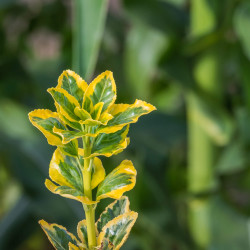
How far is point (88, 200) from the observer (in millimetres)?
122

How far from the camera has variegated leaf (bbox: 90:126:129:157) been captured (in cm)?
12

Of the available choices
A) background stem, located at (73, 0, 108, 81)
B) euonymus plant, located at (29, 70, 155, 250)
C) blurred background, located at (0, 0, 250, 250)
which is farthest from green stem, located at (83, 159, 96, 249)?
blurred background, located at (0, 0, 250, 250)

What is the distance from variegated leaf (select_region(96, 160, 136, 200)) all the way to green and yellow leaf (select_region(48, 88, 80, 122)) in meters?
0.02

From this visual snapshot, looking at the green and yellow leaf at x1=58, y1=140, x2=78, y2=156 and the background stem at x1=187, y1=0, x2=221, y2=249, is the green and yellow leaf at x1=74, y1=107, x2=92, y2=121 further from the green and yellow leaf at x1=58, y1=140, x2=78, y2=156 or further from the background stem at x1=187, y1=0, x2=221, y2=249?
the background stem at x1=187, y1=0, x2=221, y2=249

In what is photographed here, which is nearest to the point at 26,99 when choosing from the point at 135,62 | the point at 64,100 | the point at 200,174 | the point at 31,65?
the point at 31,65

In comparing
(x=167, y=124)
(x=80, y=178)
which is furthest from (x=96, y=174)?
(x=167, y=124)

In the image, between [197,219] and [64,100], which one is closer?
[64,100]

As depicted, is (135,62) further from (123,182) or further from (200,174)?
(123,182)

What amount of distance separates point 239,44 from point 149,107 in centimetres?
40

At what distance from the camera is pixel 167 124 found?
2.05 feet

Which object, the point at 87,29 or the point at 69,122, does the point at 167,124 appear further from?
the point at 69,122

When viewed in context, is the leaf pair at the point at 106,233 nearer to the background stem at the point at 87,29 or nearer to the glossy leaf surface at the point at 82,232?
the glossy leaf surface at the point at 82,232

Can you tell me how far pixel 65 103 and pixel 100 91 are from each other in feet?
0.03

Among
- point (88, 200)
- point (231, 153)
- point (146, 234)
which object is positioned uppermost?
point (88, 200)
